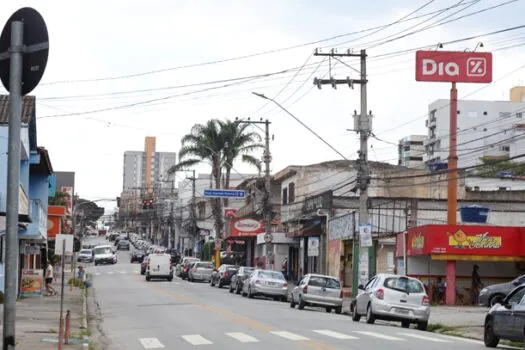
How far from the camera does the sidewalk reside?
20.3 metres

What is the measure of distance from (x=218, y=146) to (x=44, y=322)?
151ft

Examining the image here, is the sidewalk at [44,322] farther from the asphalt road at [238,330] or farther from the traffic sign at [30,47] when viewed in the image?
the traffic sign at [30,47]

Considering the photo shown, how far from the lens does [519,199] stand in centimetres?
6112

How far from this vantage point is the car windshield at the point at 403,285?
1083 inches

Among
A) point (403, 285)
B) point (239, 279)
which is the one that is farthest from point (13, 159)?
point (239, 279)

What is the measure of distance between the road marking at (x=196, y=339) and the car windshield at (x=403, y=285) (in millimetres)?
7681

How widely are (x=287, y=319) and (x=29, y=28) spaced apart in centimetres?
1982

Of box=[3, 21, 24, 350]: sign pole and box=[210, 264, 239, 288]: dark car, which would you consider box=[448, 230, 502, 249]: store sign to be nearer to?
box=[210, 264, 239, 288]: dark car

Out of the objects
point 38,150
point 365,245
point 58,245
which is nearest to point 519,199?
point 365,245

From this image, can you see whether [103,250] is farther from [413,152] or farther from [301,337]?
[413,152]

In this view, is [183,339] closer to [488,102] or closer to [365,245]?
[365,245]

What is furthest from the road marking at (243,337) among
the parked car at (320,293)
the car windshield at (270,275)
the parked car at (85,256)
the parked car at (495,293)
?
the parked car at (85,256)

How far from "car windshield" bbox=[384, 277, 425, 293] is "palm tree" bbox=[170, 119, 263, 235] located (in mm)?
43463

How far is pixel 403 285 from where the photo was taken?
2762 cm
